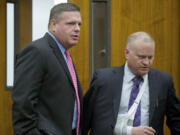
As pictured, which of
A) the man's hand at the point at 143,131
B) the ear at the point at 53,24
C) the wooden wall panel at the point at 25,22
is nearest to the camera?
the ear at the point at 53,24

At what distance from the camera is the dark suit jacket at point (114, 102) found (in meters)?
2.79

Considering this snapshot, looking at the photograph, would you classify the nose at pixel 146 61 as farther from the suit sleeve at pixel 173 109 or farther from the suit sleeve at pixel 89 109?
the suit sleeve at pixel 89 109

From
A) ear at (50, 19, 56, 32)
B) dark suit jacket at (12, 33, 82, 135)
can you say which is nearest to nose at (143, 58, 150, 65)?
dark suit jacket at (12, 33, 82, 135)

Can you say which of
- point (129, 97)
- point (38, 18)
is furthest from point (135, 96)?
point (38, 18)

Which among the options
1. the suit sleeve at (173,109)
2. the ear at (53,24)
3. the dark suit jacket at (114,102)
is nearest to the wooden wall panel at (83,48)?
the dark suit jacket at (114,102)

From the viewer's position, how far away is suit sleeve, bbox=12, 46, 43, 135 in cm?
225

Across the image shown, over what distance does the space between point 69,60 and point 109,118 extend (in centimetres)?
54

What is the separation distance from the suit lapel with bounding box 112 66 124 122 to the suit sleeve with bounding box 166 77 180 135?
1.28 feet

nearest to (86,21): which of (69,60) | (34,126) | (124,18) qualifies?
(124,18)

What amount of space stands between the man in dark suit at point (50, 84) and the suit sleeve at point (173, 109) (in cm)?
76

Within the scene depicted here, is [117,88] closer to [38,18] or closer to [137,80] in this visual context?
[137,80]

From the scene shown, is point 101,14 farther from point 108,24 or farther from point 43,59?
point 43,59

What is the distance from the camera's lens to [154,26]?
4055 mm

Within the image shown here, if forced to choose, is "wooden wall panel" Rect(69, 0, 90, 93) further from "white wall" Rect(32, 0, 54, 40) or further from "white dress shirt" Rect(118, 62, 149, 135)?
"white dress shirt" Rect(118, 62, 149, 135)
